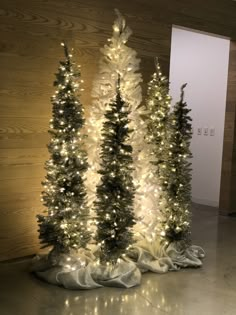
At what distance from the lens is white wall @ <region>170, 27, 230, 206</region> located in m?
6.94

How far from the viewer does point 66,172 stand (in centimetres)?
381

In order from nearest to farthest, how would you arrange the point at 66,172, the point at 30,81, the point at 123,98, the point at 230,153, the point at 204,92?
the point at 66,172, the point at 123,98, the point at 30,81, the point at 230,153, the point at 204,92

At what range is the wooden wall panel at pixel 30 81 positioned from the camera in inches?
162

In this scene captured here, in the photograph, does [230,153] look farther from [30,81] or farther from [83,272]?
[83,272]

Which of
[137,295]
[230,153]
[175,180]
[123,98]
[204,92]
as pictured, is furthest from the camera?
[204,92]

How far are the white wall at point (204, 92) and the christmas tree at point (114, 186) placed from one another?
3433 millimetres

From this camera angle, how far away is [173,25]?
545cm

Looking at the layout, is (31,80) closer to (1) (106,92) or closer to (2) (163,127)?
(1) (106,92)

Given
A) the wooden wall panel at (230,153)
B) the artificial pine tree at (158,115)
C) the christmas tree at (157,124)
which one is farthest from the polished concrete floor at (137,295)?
the wooden wall panel at (230,153)

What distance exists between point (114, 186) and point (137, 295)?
0.88 m

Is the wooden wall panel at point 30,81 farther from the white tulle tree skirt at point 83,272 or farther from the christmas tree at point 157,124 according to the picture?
the christmas tree at point 157,124

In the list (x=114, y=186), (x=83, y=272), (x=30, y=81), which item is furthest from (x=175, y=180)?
(x=30, y=81)

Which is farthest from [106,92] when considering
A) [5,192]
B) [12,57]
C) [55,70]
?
[5,192]

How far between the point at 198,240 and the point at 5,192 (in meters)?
2.29
